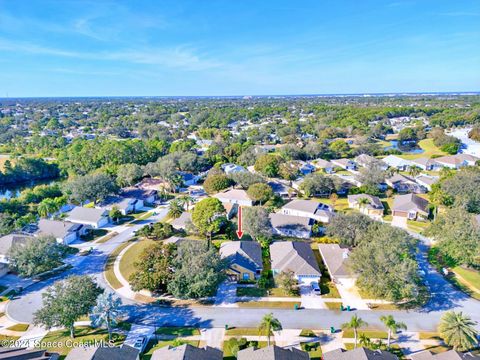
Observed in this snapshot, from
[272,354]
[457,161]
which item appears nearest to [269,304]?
[272,354]

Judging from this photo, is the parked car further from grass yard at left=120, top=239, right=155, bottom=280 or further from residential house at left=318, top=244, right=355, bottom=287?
grass yard at left=120, top=239, right=155, bottom=280

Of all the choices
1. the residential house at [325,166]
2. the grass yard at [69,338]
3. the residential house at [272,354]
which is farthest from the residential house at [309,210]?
the grass yard at [69,338]

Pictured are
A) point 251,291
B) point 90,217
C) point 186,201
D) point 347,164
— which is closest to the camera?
point 251,291

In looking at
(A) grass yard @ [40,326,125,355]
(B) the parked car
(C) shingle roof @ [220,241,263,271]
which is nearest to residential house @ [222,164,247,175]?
(C) shingle roof @ [220,241,263,271]

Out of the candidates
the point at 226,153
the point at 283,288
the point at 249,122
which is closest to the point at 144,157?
the point at 226,153

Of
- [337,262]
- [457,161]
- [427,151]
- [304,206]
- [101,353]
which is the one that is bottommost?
[337,262]

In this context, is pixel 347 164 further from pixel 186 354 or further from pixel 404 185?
pixel 186 354

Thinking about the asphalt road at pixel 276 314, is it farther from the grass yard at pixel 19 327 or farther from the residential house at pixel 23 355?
the residential house at pixel 23 355
